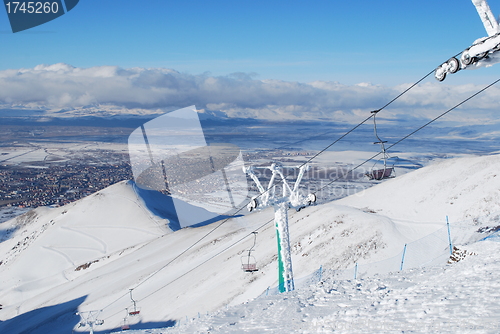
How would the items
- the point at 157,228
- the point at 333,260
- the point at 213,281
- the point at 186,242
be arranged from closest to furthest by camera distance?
the point at 333,260
the point at 213,281
the point at 186,242
the point at 157,228

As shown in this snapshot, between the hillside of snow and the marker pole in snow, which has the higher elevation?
the marker pole in snow

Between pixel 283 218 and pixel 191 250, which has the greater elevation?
pixel 283 218

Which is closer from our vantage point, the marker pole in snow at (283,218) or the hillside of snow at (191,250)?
the marker pole in snow at (283,218)

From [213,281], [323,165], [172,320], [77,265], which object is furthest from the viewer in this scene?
[323,165]

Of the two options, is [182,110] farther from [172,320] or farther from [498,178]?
[498,178]

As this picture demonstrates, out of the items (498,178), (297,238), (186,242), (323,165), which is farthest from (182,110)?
(323,165)

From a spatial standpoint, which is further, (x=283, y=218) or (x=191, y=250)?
(x=191, y=250)

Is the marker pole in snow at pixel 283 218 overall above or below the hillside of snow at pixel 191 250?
above

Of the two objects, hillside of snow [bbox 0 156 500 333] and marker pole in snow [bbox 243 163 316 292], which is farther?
→ hillside of snow [bbox 0 156 500 333]
